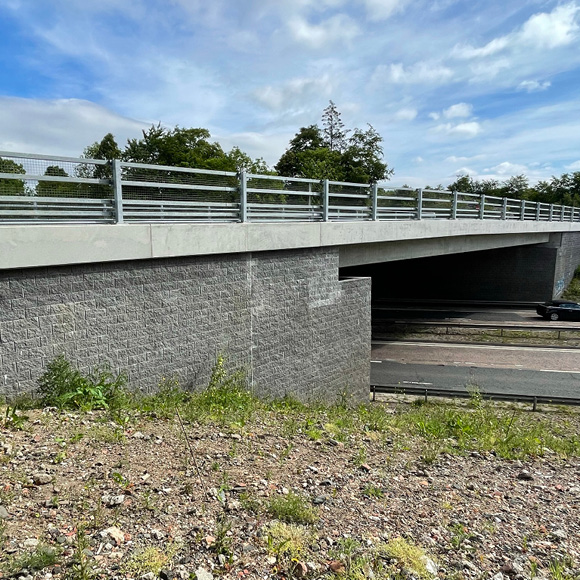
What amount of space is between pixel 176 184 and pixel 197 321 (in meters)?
2.57

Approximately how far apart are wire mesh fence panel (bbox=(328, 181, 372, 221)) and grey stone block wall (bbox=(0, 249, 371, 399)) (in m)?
1.36

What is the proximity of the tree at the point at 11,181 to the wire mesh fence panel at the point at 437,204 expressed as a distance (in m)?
13.1

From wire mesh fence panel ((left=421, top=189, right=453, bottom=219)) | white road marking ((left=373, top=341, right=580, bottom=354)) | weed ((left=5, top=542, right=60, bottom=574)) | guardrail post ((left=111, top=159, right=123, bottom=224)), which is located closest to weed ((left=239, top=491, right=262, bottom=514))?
weed ((left=5, top=542, right=60, bottom=574))

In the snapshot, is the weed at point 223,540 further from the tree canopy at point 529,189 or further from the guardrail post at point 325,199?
the tree canopy at point 529,189

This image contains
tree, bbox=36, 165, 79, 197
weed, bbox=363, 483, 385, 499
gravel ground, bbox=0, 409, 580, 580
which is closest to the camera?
gravel ground, bbox=0, 409, 580, 580

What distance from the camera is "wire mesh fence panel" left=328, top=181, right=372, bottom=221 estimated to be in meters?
12.2

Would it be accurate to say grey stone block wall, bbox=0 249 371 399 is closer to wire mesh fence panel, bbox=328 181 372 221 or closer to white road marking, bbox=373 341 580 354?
wire mesh fence panel, bbox=328 181 372 221

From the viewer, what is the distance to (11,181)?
6508 mm

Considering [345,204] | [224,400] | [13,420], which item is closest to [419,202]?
[345,204]

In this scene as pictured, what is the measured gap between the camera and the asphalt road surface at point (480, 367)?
1569 centimetres

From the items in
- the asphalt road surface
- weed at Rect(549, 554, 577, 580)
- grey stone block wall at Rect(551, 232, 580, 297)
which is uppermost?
grey stone block wall at Rect(551, 232, 580, 297)

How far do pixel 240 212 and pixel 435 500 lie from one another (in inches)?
255

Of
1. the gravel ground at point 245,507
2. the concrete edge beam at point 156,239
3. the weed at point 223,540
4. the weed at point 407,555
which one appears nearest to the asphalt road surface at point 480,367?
the concrete edge beam at point 156,239

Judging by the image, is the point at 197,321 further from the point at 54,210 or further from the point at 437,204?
the point at 437,204
